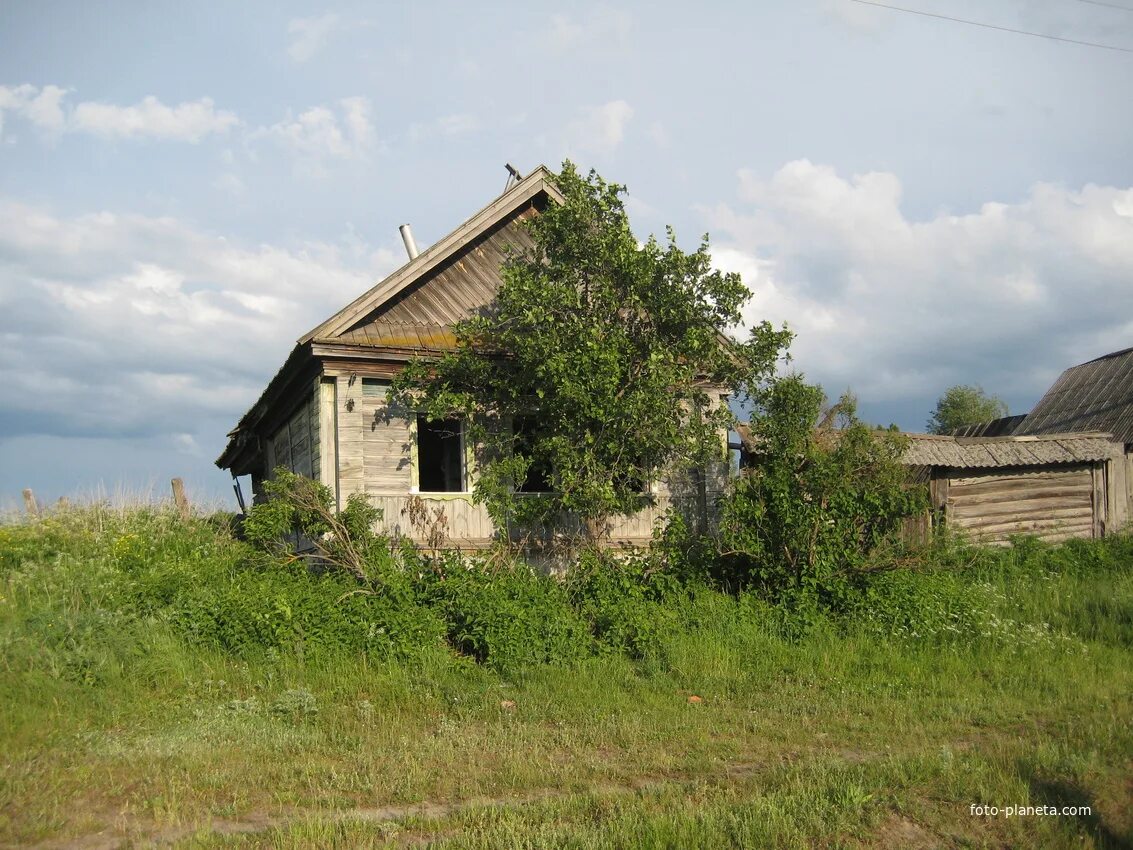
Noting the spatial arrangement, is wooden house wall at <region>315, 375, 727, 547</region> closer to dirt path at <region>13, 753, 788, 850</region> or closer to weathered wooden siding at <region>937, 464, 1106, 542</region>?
weathered wooden siding at <region>937, 464, 1106, 542</region>

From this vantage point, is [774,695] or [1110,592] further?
[1110,592]

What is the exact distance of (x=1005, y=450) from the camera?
55.1 ft

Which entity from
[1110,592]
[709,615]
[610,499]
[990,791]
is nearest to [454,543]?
[610,499]

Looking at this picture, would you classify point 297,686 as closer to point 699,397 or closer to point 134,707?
point 134,707

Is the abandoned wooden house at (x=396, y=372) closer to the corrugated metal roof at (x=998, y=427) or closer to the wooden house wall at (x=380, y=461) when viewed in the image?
the wooden house wall at (x=380, y=461)

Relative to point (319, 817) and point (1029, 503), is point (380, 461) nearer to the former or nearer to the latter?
point (319, 817)

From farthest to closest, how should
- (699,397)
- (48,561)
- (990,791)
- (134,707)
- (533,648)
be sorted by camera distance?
(699,397)
(48,561)
(533,648)
(134,707)
(990,791)

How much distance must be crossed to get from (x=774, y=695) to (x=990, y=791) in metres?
3.14

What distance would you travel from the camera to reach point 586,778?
23.7 feet

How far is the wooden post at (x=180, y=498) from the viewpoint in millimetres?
17016

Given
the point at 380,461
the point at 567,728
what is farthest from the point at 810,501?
the point at 380,461

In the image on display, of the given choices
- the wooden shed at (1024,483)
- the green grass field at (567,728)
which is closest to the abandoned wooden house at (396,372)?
the green grass field at (567,728)

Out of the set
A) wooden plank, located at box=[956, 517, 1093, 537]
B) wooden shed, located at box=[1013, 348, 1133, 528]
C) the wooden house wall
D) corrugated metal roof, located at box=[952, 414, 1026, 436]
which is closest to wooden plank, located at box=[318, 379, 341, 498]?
the wooden house wall

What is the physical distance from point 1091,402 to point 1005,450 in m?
10.8
